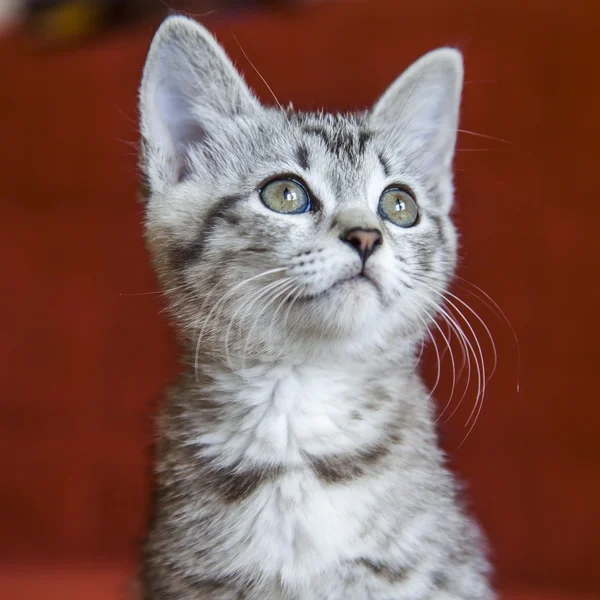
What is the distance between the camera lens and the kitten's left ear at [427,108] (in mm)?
822

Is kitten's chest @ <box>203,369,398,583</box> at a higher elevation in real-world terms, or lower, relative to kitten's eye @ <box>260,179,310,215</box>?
lower

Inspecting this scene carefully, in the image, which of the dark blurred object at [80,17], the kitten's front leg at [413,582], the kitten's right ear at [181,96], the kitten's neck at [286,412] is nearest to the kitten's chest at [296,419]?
the kitten's neck at [286,412]

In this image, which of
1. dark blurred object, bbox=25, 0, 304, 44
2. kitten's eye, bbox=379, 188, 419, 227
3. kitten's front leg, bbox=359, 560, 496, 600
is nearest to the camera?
kitten's front leg, bbox=359, 560, 496, 600

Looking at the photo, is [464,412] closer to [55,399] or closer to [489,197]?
[489,197]

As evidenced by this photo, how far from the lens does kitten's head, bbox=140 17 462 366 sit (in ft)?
2.29

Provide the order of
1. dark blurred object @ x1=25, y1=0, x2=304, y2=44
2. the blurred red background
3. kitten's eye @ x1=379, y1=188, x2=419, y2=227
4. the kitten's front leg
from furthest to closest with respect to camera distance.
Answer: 1. dark blurred object @ x1=25, y1=0, x2=304, y2=44
2. the blurred red background
3. kitten's eye @ x1=379, y1=188, x2=419, y2=227
4. the kitten's front leg

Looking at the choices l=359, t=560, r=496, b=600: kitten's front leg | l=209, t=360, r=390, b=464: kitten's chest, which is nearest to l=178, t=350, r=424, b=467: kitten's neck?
l=209, t=360, r=390, b=464: kitten's chest

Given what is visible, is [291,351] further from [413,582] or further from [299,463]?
[413,582]

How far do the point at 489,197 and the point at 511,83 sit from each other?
0.61 feet

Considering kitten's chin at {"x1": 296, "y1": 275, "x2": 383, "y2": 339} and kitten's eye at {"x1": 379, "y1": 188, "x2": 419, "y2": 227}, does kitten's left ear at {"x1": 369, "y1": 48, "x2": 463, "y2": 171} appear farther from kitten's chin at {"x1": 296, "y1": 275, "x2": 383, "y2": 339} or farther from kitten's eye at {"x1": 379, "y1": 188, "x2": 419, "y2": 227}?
kitten's chin at {"x1": 296, "y1": 275, "x2": 383, "y2": 339}

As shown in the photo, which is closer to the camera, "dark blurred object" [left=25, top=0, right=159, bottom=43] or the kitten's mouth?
the kitten's mouth

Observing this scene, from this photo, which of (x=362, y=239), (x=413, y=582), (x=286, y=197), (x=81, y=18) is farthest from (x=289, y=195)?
(x=81, y=18)

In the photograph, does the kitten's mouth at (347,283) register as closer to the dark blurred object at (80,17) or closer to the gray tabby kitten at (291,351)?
the gray tabby kitten at (291,351)

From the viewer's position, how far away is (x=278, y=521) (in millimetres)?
688
